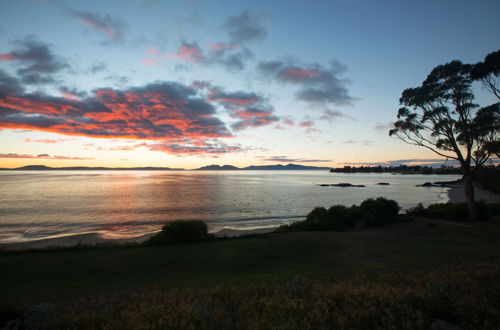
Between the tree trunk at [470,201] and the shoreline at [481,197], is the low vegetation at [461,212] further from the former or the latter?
the shoreline at [481,197]

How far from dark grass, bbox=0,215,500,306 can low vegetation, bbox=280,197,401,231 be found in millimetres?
3007

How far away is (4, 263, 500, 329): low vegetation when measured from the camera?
4.81 metres

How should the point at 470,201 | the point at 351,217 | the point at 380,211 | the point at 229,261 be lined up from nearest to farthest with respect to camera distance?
1. the point at 229,261
2. the point at 351,217
3. the point at 470,201
4. the point at 380,211

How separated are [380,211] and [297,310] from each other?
20.8 meters

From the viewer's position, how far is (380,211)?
74.7 feet

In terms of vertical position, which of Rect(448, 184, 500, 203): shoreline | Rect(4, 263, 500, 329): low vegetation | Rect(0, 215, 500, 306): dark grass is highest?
Rect(4, 263, 500, 329): low vegetation

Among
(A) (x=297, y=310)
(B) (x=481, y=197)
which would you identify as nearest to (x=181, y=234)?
(A) (x=297, y=310)

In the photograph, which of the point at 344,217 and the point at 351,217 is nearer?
the point at 344,217

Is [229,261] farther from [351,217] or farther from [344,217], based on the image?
[351,217]

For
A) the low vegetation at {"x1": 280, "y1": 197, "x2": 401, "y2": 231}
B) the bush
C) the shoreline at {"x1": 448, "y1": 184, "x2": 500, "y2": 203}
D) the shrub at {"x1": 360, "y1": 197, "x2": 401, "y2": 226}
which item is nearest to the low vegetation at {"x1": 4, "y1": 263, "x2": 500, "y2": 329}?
the bush

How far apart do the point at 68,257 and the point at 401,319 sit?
15.7 metres

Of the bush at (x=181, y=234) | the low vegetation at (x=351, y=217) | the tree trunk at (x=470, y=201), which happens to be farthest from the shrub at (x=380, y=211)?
the bush at (x=181, y=234)

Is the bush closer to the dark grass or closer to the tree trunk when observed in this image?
the dark grass


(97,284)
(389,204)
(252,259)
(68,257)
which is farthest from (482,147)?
(68,257)
